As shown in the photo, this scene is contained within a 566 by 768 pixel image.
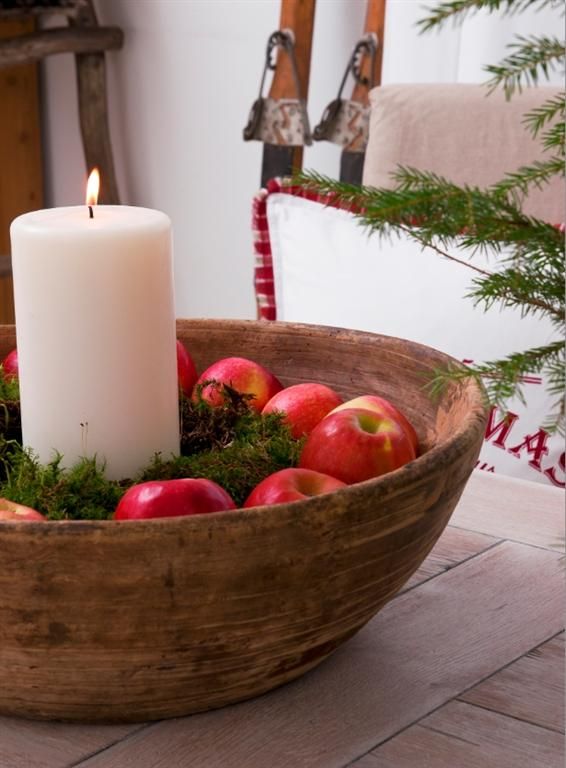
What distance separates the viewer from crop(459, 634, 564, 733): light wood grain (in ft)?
1.95

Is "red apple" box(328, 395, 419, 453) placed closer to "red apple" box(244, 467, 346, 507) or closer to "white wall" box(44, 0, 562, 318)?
"red apple" box(244, 467, 346, 507)

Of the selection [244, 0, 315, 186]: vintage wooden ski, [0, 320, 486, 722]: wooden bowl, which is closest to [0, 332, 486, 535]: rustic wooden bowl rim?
[0, 320, 486, 722]: wooden bowl

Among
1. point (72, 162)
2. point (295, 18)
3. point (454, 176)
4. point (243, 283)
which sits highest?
point (295, 18)

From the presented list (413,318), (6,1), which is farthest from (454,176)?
(6,1)

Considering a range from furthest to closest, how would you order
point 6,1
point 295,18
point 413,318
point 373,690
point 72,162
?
point 72,162, point 6,1, point 295,18, point 413,318, point 373,690

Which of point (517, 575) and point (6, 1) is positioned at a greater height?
point (6, 1)

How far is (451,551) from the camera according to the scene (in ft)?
2.63

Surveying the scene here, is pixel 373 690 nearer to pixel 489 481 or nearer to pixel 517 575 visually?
pixel 517 575

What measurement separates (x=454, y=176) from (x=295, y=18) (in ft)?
2.74

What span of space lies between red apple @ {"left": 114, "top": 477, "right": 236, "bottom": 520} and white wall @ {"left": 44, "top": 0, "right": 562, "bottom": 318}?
6.76ft

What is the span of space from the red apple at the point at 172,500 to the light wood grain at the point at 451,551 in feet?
0.75

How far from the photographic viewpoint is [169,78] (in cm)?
288

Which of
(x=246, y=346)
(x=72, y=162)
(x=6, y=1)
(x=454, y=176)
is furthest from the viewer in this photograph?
(x=72, y=162)

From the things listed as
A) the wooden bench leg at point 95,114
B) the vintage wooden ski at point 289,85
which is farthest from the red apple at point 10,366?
the wooden bench leg at point 95,114
